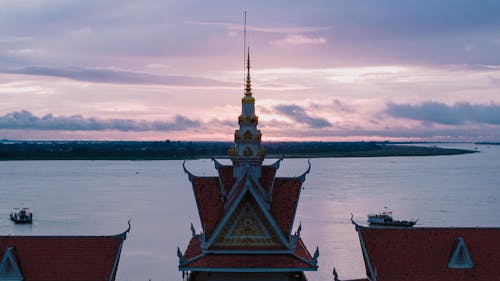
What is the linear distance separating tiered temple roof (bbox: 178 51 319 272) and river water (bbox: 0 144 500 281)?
59.2 ft

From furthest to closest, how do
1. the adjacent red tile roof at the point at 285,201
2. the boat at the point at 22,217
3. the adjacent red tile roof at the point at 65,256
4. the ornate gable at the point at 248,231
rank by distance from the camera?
the boat at the point at 22,217 → the adjacent red tile roof at the point at 65,256 → the adjacent red tile roof at the point at 285,201 → the ornate gable at the point at 248,231

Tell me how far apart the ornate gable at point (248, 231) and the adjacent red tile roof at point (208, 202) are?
41 cm

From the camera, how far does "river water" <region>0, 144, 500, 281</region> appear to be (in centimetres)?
4042

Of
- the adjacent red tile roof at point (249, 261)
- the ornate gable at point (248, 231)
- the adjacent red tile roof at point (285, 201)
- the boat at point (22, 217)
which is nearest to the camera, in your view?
the adjacent red tile roof at point (249, 261)

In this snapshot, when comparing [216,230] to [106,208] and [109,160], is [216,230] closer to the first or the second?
[106,208]

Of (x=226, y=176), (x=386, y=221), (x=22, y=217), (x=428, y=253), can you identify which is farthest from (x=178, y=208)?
(x=428, y=253)

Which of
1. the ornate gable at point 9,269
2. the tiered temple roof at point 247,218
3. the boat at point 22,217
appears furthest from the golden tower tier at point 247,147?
the boat at point 22,217

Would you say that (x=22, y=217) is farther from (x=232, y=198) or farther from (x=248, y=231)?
(x=248, y=231)

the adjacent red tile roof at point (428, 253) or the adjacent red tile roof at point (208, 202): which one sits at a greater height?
the adjacent red tile roof at point (208, 202)

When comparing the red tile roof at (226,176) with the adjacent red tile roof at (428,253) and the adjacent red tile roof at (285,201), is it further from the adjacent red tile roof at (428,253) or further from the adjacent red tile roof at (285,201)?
the adjacent red tile roof at (428,253)

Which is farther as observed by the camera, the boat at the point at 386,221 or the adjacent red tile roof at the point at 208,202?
the boat at the point at 386,221

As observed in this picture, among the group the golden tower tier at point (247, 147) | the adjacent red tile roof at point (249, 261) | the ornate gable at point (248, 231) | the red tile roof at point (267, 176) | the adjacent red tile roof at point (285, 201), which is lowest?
the adjacent red tile roof at point (249, 261)

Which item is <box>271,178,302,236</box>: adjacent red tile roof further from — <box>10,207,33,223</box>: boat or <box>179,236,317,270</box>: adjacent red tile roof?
<box>10,207,33,223</box>: boat

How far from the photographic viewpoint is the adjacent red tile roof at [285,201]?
1580 cm
